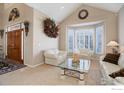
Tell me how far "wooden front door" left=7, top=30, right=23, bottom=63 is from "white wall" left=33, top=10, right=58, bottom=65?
30.5 inches

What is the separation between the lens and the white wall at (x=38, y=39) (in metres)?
3.93

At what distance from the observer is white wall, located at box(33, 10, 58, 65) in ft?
12.9

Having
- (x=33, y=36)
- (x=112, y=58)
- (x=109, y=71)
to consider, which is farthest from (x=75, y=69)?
(x=33, y=36)

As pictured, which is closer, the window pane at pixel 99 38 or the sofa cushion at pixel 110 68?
the sofa cushion at pixel 110 68

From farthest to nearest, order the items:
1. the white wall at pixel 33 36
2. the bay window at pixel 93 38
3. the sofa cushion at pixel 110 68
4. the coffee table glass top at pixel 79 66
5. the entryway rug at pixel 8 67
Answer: the white wall at pixel 33 36 → the entryway rug at pixel 8 67 → the bay window at pixel 93 38 → the coffee table glass top at pixel 79 66 → the sofa cushion at pixel 110 68

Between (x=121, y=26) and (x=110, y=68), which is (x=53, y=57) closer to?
(x=110, y=68)

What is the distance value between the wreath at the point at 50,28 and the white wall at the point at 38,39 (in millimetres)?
160

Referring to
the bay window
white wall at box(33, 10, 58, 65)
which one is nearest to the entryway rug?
white wall at box(33, 10, 58, 65)

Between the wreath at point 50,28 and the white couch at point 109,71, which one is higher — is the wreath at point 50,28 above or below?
above

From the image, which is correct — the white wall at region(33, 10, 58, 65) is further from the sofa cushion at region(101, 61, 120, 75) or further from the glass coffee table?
the sofa cushion at region(101, 61, 120, 75)

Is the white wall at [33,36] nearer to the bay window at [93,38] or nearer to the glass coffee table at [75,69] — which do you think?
the glass coffee table at [75,69]

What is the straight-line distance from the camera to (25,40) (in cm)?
407

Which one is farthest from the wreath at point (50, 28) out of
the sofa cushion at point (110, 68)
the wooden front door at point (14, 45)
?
the sofa cushion at point (110, 68)
